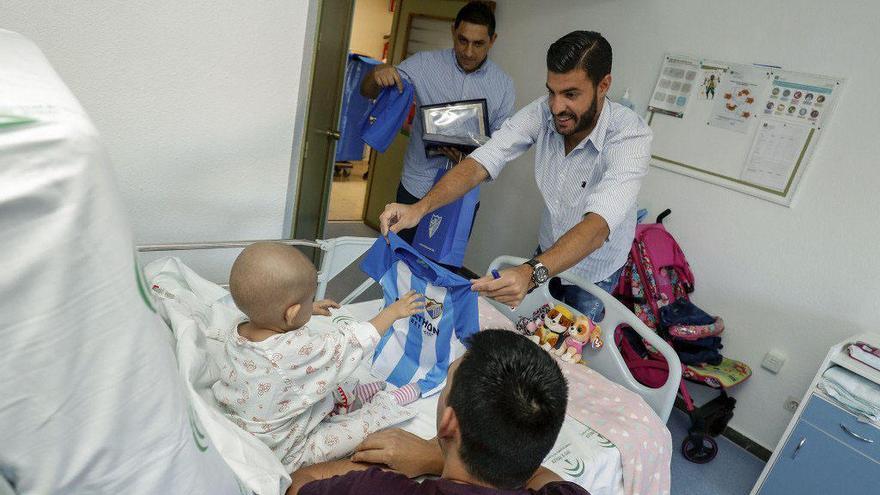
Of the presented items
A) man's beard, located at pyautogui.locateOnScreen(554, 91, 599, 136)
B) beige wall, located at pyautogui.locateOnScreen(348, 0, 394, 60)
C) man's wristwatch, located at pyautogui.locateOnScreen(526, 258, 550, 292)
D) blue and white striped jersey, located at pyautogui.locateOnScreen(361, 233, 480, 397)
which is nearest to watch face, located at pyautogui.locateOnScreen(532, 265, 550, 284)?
man's wristwatch, located at pyautogui.locateOnScreen(526, 258, 550, 292)

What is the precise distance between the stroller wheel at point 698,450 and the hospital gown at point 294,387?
2.33 metres

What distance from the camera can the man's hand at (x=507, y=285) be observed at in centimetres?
171

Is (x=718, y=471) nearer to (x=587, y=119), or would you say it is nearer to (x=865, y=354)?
(x=865, y=354)

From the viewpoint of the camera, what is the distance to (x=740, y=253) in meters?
3.19

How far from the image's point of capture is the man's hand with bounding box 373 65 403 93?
2.83 metres

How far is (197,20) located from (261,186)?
0.66 meters

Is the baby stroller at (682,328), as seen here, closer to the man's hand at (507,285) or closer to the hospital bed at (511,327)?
the hospital bed at (511,327)

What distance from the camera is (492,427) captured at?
3.43ft

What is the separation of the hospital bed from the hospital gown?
3.7 inches

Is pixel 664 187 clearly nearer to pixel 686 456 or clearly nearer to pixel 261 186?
pixel 686 456

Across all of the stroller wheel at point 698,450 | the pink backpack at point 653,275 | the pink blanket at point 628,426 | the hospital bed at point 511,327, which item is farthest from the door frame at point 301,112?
the stroller wheel at point 698,450

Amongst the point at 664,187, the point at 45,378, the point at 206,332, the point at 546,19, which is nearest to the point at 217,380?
the point at 206,332

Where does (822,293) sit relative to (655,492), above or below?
above

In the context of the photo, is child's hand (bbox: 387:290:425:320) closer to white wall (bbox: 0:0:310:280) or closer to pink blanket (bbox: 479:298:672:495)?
pink blanket (bbox: 479:298:672:495)
